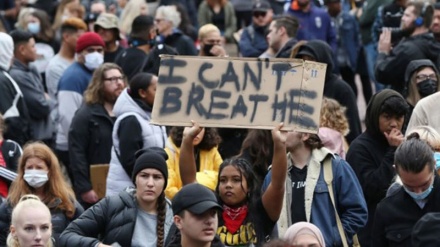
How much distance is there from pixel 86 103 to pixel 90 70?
5.60ft

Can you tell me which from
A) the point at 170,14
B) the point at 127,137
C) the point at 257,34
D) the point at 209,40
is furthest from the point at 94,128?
the point at 257,34

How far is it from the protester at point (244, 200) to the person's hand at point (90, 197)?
300 centimetres

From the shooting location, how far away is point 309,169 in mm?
8953

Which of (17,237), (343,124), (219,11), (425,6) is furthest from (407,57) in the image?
(219,11)

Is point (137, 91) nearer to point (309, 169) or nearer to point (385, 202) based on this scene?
point (309, 169)

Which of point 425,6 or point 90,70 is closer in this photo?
point 425,6

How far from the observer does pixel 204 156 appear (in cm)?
1051

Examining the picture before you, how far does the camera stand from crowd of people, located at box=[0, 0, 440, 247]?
8352 mm

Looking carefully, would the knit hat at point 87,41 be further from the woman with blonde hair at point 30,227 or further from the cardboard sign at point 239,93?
the woman with blonde hair at point 30,227

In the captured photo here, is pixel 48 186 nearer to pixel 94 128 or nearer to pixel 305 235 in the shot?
pixel 94 128

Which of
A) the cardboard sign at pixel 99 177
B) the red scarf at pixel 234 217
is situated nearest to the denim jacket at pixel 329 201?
the red scarf at pixel 234 217

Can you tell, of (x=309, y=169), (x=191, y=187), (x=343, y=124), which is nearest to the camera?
(x=191, y=187)

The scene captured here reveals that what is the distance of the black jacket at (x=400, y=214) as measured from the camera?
8.28 metres

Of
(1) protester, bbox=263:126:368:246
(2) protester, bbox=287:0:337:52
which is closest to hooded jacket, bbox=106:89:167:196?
(1) protester, bbox=263:126:368:246
